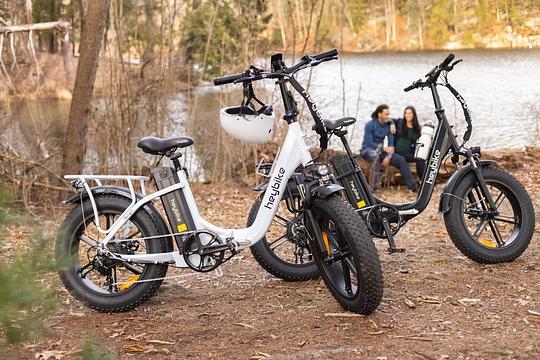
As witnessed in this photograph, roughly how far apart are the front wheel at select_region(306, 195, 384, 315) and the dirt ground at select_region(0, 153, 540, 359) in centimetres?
12

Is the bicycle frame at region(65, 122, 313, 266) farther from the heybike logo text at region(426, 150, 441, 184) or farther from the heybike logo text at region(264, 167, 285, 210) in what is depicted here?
the heybike logo text at region(426, 150, 441, 184)

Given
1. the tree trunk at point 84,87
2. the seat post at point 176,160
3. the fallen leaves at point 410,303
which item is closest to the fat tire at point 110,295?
the seat post at point 176,160

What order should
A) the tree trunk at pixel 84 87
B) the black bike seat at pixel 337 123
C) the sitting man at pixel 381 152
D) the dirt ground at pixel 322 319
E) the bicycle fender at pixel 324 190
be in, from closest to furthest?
the dirt ground at pixel 322 319 < the bicycle fender at pixel 324 190 < the black bike seat at pixel 337 123 < the tree trunk at pixel 84 87 < the sitting man at pixel 381 152

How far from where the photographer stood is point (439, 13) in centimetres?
1171

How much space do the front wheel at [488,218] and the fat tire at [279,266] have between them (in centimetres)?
93

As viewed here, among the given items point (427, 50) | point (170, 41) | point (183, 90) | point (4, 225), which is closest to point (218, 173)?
point (183, 90)

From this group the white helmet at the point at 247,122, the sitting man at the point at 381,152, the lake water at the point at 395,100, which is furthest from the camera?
the sitting man at the point at 381,152

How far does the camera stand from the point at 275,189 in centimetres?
403

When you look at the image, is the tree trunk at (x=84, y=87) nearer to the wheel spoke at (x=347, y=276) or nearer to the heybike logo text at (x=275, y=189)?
the heybike logo text at (x=275, y=189)

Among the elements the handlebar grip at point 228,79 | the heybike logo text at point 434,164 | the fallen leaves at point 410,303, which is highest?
the handlebar grip at point 228,79

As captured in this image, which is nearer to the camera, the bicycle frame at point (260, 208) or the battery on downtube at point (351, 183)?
the bicycle frame at point (260, 208)

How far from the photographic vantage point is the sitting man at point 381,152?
30.3 ft

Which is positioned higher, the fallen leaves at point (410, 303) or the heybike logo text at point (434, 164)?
the heybike logo text at point (434, 164)

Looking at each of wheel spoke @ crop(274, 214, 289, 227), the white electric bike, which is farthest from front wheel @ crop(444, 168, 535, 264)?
wheel spoke @ crop(274, 214, 289, 227)
